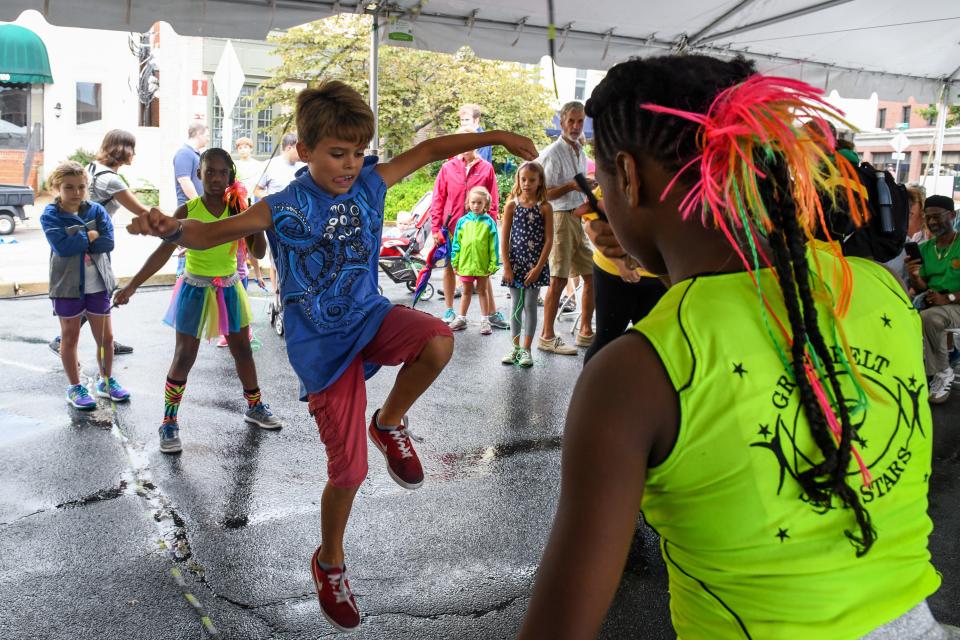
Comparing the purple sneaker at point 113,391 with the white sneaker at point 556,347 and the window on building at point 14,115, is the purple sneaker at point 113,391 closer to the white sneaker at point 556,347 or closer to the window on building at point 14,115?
the white sneaker at point 556,347

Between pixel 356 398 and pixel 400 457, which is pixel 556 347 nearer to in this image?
pixel 400 457

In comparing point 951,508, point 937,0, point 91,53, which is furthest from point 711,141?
point 91,53

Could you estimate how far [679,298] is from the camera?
3.80 ft

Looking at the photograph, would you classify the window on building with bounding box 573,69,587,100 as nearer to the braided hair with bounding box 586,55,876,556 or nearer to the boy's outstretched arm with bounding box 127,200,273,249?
the boy's outstretched arm with bounding box 127,200,273,249

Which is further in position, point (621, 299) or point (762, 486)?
point (621, 299)

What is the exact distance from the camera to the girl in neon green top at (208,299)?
17.0 feet

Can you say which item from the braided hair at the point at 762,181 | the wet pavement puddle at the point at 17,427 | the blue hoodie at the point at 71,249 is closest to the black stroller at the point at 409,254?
the blue hoodie at the point at 71,249

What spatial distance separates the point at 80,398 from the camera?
589 cm

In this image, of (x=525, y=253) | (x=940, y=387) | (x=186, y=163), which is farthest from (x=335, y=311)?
(x=186, y=163)

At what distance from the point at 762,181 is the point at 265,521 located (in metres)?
3.54

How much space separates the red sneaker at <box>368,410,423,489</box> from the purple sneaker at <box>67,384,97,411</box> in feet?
11.3

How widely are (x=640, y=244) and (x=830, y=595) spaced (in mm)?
566

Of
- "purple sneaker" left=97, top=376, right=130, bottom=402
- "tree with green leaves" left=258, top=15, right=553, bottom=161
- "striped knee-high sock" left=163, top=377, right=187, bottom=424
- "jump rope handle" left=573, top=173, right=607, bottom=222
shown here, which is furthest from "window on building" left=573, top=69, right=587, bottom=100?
"jump rope handle" left=573, top=173, right=607, bottom=222

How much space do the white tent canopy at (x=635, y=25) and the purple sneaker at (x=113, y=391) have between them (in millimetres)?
2580
